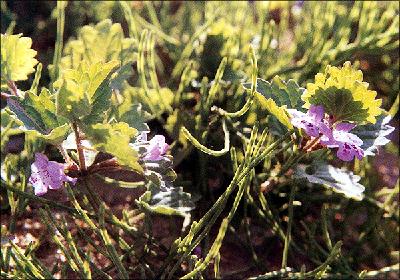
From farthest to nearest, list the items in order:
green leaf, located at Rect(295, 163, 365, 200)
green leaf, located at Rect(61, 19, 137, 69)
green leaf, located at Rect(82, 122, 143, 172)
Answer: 1. green leaf, located at Rect(61, 19, 137, 69)
2. green leaf, located at Rect(295, 163, 365, 200)
3. green leaf, located at Rect(82, 122, 143, 172)

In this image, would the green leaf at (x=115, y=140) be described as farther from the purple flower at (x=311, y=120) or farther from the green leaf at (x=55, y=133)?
the purple flower at (x=311, y=120)

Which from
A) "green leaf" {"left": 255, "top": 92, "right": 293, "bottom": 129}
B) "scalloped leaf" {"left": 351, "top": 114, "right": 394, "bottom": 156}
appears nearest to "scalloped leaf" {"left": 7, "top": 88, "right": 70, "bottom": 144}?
"green leaf" {"left": 255, "top": 92, "right": 293, "bottom": 129}

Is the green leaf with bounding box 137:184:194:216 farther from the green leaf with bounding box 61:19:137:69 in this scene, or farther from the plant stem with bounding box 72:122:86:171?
the green leaf with bounding box 61:19:137:69

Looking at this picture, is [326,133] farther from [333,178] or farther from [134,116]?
[134,116]

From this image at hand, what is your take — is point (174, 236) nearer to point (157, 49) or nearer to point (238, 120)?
point (238, 120)

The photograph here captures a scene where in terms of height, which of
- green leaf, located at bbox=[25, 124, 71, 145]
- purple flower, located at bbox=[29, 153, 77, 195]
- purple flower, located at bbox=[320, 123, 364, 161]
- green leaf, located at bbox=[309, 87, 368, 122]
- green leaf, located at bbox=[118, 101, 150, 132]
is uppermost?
green leaf, located at bbox=[309, 87, 368, 122]

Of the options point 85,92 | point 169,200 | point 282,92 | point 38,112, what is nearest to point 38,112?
point 38,112

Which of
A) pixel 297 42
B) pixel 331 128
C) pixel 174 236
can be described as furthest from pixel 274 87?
pixel 297 42
